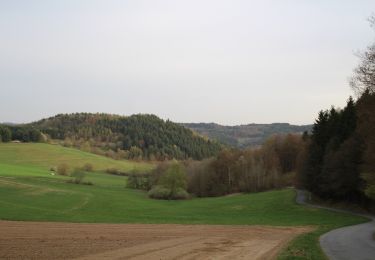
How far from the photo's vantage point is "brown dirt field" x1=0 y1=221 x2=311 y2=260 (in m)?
23.3

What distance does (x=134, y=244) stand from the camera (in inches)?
1107

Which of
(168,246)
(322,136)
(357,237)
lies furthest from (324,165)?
(168,246)

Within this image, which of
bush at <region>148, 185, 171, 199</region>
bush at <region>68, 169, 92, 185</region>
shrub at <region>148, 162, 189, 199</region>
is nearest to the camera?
bush at <region>148, 185, 171, 199</region>

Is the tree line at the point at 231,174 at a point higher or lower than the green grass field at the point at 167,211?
higher

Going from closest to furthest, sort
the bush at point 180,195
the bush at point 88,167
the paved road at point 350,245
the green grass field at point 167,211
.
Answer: the paved road at point 350,245, the green grass field at point 167,211, the bush at point 180,195, the bush at point 88,167

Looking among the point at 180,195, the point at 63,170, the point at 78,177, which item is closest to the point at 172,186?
the point at 180,195

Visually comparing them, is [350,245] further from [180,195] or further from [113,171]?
[113,171]

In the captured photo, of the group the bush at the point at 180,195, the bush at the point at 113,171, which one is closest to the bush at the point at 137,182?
the bush at the point at 180,195

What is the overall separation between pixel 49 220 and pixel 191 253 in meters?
26.0

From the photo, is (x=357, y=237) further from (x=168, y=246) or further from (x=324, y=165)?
(x=324, y=165)

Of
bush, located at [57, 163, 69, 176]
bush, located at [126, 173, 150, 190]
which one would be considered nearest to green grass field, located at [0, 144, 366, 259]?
bush, located at [57, 163, 69, 176]

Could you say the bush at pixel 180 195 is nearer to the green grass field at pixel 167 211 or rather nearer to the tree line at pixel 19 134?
the green grass field at pixel 167 211

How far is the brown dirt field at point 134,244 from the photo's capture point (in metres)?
23.3

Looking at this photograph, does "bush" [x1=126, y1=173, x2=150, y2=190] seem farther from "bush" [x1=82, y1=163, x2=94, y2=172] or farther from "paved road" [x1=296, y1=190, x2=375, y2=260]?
"paved road" [x1=296, y1=190, x2=375, y2=260]
